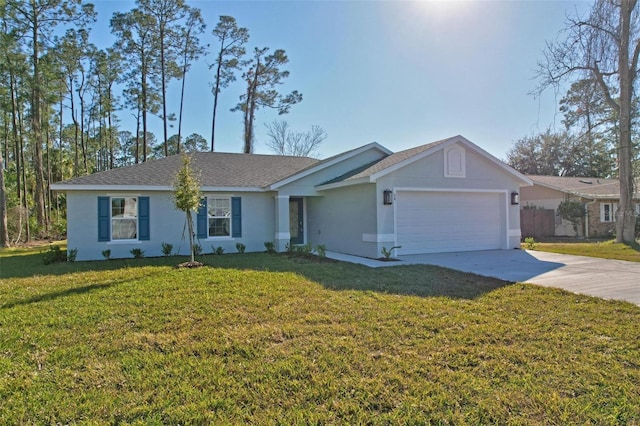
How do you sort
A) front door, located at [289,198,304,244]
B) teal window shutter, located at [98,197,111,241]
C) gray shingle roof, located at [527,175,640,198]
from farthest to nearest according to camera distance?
1. gray shingle roof, located at [527,175,640,198]
2. front door, located at [289,198,304,244]
3. teal window shutter, located at [98,197,111,241]

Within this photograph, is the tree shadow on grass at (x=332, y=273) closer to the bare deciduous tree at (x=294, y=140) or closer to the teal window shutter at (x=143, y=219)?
the teal window shutter at (x=143, y=219)

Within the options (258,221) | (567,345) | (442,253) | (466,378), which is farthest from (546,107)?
(466,378)

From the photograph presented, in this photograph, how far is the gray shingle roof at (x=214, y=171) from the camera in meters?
12.7

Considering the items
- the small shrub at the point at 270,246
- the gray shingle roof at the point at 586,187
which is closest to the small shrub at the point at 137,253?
the small shrub at the point at 270,246

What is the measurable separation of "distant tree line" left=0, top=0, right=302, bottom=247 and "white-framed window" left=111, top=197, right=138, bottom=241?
35.4 feet

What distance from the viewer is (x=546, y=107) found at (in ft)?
54.1

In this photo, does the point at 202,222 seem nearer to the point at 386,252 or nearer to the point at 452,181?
the point at 386,252

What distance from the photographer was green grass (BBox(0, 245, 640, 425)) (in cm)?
314

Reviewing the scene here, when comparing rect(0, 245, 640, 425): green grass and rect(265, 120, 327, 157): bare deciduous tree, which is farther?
rect(265, 120, 327, 157): bare deciduous tree

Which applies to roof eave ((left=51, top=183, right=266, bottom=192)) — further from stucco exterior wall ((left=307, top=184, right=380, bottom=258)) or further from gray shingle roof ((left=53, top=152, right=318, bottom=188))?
stucco exterior wall ((left=307, top=184, right=380, bottom=258))

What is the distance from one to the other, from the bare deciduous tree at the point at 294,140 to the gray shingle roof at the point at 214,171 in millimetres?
16738

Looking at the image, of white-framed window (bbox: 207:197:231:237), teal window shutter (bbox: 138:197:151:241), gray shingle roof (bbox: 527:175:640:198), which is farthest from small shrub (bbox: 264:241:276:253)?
gray shingle roof (bbox: 527:175:640:198)

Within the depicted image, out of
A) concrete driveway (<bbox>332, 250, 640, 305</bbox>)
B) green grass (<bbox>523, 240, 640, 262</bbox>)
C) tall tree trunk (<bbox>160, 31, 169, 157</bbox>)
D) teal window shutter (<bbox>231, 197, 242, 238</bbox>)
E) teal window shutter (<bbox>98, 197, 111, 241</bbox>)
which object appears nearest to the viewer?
concrete driveway (<bbox>332, 250, 640, 305</bbox>)

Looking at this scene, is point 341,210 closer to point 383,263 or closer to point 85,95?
point 383,263
